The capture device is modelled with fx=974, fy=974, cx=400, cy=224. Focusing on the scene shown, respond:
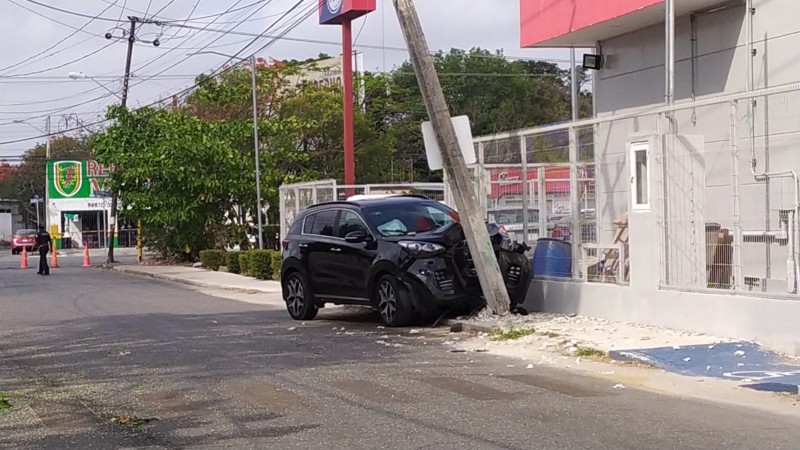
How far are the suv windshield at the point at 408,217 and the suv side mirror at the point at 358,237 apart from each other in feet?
0.64

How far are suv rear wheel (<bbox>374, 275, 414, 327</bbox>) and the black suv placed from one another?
0.01 meters

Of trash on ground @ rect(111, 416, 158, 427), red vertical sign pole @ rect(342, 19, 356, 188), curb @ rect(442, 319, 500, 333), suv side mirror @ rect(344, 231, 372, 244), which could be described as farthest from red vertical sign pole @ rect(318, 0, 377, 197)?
trash on ground @ rect(111, 416, 158, 427)

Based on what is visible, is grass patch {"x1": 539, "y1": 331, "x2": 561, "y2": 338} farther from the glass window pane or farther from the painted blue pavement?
the glass window pane

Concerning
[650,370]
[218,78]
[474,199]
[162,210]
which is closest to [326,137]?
[218,78]

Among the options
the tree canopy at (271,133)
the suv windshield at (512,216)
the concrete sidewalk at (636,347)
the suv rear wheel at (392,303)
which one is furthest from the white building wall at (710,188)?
the tree canopy at (271,133)

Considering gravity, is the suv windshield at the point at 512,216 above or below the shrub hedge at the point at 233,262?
above

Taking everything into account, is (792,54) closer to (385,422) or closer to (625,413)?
(625,413)

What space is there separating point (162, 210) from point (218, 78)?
43.8 feet

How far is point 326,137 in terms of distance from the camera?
44719 mm

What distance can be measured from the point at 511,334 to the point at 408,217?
2.93 metres

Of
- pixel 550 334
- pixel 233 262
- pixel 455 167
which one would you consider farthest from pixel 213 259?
pixel 550 334

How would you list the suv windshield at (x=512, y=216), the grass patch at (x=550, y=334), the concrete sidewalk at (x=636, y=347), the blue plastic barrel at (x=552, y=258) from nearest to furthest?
the concrete sidewalk at (x=636, y=347)
the grass patch at (x=550, y=334)
the blue plastic barrel at (x=552, y=258)
the suv windshield at (x=512, y=216)

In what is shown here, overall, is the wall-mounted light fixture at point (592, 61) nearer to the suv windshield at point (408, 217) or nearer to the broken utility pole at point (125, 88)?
the suv windshield at point (408, 217)

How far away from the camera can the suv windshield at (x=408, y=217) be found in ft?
47.9
